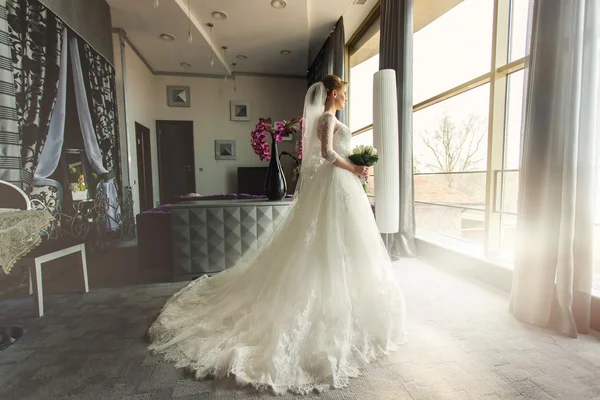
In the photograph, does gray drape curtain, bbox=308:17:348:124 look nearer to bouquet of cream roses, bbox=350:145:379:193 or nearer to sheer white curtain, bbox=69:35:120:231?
bouquet of cream roses, bbox=350:145:379:193

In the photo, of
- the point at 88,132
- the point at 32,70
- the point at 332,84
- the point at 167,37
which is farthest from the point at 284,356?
the point at 167,37

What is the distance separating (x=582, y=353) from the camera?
56.2 inches

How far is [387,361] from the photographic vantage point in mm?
1363

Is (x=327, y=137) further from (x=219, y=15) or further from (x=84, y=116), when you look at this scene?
(x=219, y=15)

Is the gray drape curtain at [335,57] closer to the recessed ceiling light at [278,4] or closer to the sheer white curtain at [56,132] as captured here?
the recessed ceiling light at [278,4]

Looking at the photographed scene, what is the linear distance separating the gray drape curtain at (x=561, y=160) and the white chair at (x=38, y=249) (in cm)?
317

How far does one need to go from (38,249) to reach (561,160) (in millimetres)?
3442

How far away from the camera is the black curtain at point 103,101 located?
3459mm

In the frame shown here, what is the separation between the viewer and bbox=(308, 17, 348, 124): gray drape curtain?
436cm

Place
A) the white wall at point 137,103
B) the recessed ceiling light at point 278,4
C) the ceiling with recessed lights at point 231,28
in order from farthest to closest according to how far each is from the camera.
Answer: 1. the white wall at point 137,103
2. the ceiling with recessed lights at point 231,28
3. the recessed ceiling light at point 278,4

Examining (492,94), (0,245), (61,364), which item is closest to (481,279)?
(492,94)

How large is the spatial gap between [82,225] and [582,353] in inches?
172

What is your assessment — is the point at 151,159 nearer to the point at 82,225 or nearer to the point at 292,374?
the point at 82,225

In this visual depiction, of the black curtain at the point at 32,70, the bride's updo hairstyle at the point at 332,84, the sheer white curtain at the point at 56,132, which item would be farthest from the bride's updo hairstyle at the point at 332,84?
the sheer white curtain at the point at 56,132
